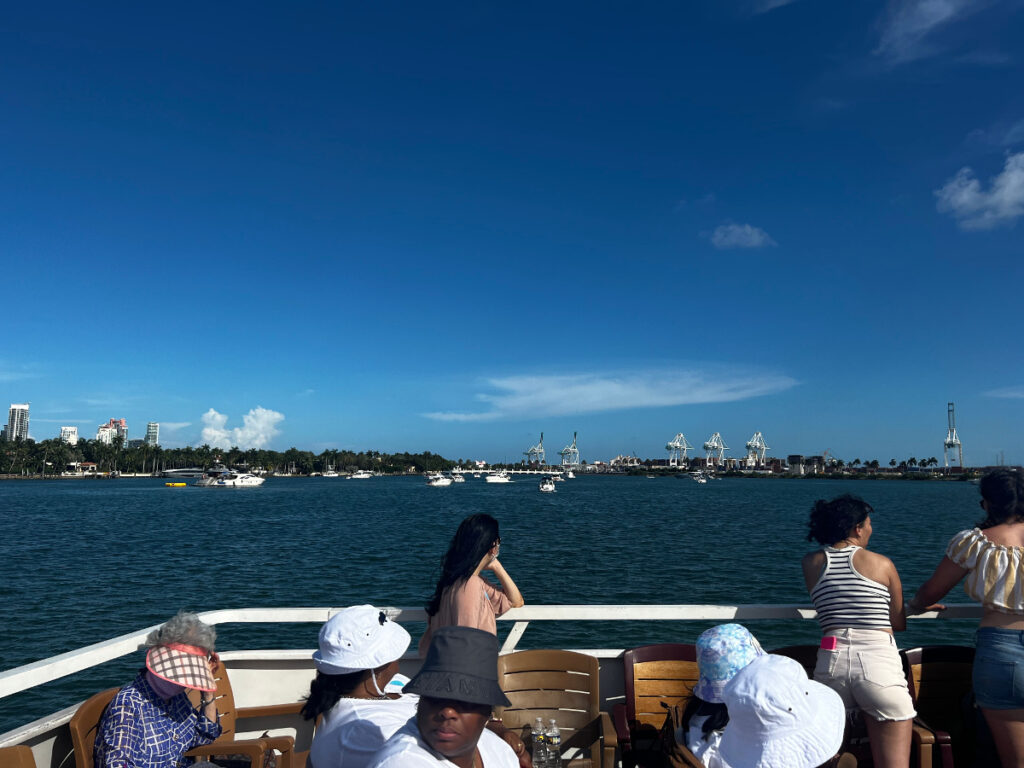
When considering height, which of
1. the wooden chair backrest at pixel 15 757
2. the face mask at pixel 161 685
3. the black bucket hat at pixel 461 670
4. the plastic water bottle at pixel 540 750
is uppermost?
the black bucket hat at pixel 461 670

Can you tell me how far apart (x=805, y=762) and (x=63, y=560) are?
32.5m

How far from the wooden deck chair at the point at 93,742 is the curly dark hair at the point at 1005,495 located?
3.60 m

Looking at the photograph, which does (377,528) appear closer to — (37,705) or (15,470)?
(37,705)

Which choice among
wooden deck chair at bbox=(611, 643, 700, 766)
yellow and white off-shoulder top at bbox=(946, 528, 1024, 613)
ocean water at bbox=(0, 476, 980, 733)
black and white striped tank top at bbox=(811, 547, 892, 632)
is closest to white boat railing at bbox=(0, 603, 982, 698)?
wooden deck chair at bbox=(611, 643, 700, 766)

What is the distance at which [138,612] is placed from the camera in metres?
17.6

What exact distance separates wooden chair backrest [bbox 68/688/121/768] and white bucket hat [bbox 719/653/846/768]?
2.66m

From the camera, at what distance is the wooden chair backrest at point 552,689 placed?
3.65m

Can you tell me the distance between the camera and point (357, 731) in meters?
2.10

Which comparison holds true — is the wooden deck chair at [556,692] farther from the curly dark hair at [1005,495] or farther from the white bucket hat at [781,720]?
the curly dark hair at [1005,495]

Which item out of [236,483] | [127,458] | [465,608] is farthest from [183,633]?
[127,458]

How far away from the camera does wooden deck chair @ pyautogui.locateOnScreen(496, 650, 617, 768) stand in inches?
143

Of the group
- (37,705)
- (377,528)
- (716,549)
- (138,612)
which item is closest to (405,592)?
(138,612)

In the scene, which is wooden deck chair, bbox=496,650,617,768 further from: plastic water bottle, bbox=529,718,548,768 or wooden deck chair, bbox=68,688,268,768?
wooden deck chair, bbox=68,688,268,768

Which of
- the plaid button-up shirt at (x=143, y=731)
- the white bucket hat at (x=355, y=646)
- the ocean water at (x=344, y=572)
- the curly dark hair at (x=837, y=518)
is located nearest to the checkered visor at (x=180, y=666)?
the plaid button-up shirt at (x=143, y=731)
